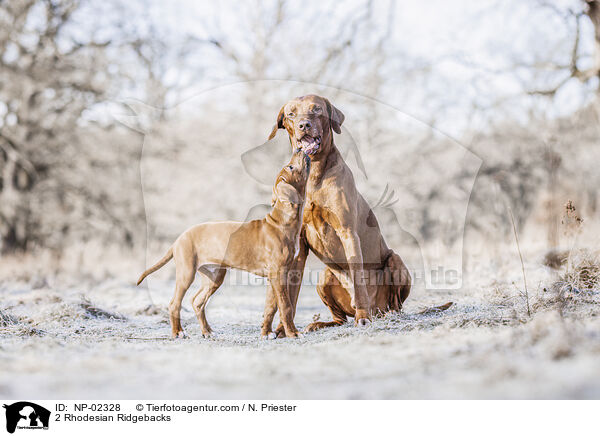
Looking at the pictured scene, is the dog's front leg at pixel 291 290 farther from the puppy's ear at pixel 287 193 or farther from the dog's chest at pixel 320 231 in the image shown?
the puppy's ear at pixel 287 193

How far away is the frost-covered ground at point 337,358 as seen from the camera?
2379mm

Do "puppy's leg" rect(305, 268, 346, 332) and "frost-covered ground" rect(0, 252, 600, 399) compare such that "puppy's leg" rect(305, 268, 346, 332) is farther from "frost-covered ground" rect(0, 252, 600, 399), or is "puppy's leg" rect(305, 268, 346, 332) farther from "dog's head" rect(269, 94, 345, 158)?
"dog's head" rect(269, 94, 345, 158)

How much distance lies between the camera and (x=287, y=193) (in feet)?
13.9

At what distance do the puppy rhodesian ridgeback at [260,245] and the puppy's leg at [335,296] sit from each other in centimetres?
86

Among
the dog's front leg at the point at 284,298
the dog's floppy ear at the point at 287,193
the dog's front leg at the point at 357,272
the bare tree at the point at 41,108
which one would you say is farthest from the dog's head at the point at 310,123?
the bare tree at the point at 41,108


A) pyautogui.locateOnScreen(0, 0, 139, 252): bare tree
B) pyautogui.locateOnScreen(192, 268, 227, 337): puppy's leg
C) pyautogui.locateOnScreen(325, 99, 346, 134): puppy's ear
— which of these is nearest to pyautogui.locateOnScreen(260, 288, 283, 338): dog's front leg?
pyautogui.locateOnScreen(192, 268, 227, 337): puppy's leg

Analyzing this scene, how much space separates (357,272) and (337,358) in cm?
150

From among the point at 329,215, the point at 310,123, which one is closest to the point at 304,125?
the point at 310,123

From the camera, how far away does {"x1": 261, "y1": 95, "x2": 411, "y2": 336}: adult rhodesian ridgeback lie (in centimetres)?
449

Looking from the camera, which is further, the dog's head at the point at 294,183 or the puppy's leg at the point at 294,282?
the puppy's leg at the point at 294,282

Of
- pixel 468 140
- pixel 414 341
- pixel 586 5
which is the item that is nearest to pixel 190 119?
pixel 468 140

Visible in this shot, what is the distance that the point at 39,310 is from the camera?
5.95 meters
